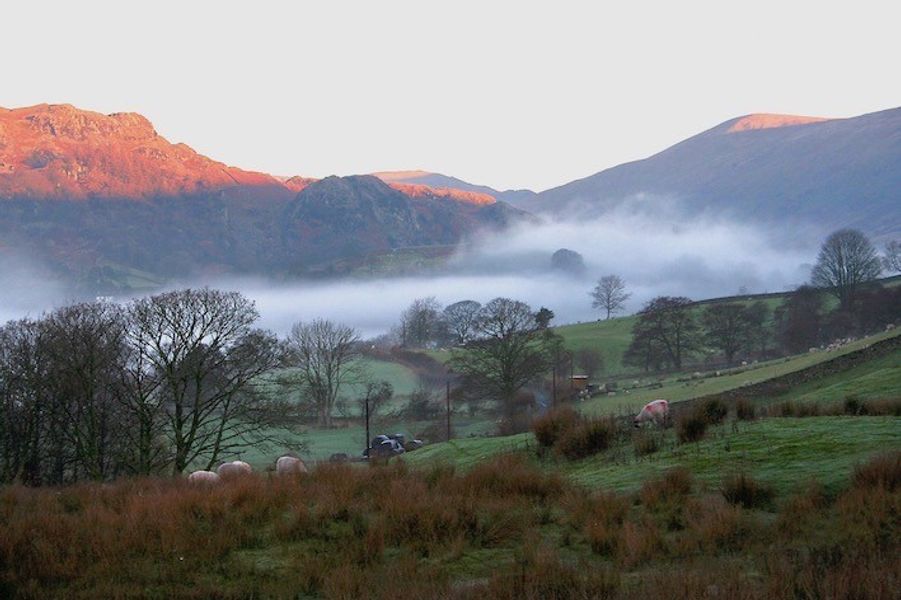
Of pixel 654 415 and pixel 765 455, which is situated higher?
pixel 765 455

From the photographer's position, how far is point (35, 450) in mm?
31781

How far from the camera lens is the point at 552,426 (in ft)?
56.8

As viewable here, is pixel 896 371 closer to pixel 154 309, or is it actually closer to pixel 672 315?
pixel 154 309

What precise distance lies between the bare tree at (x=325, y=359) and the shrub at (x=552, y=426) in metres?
40.1

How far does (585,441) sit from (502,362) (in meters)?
40.4

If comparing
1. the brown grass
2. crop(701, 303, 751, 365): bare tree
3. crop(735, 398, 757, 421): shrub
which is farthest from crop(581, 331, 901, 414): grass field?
crop(701, 303, 751, 365): bare tree

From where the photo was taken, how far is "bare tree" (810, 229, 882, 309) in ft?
283

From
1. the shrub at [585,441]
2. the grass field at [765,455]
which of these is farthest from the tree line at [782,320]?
the grass field at [765,455]

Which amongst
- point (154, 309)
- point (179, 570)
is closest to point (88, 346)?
point (154, 309)

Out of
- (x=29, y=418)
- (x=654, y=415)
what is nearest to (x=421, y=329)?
(x=29, y=418)

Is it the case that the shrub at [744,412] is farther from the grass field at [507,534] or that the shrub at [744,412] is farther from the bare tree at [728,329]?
the bare tree at [728,329]

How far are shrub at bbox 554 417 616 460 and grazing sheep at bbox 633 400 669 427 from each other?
280cm

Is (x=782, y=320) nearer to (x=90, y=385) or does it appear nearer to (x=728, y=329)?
(x=728, y=329)

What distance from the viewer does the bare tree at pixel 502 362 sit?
5609 cm
